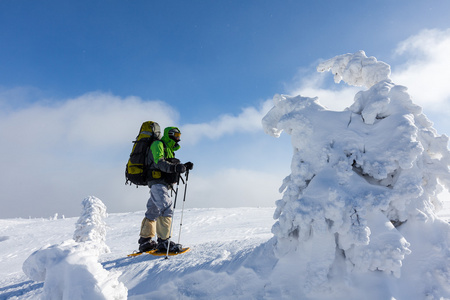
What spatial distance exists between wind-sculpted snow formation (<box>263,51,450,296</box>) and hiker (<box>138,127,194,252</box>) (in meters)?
2.82

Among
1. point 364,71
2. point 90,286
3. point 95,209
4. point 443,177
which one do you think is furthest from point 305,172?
point 95,209

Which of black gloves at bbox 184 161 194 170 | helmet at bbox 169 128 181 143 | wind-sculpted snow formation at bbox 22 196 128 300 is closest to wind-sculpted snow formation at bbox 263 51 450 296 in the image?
wind-sculpted snow formation at bbox 22 196 128 300

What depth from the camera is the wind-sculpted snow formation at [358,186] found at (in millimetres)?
3658

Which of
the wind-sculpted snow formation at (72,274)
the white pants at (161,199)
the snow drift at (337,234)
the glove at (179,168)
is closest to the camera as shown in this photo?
the wind-sculpted snow formation at (72,274)

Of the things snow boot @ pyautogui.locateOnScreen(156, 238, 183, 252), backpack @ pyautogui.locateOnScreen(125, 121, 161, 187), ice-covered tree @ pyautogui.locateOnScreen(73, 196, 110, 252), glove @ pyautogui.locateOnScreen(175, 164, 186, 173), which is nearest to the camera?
snow boot @ pyautogui.locateOnScreen(156, 238, 183, 252)

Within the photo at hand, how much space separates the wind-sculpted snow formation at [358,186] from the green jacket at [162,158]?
2832mm

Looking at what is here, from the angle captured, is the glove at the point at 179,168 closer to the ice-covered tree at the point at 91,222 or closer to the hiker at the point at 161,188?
the hiker at the point at 161,188

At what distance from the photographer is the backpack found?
6.55 meters

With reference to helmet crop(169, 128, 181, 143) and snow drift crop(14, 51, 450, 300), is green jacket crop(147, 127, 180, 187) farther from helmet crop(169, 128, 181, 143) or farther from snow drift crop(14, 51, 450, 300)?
snow drift crop(14, 51, 450, 300)

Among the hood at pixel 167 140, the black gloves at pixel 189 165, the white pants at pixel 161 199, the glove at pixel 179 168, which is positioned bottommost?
the white pants at pixel 161 199

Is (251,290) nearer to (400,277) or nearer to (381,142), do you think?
(400,277)

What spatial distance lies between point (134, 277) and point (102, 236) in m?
10.3

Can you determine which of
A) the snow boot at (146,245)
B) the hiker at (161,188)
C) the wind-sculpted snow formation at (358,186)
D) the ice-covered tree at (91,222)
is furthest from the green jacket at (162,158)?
the ice-covered tree at (91,222)

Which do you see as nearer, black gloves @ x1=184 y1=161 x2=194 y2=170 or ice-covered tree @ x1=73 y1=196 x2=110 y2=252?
black gloves @ x1=184 y1=161 x2=194 y2=170
